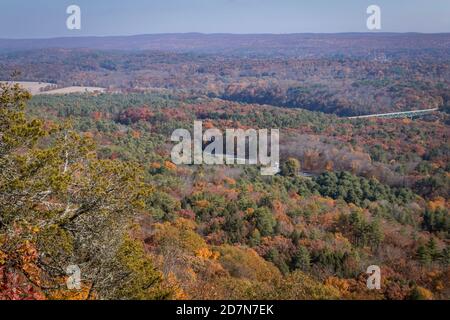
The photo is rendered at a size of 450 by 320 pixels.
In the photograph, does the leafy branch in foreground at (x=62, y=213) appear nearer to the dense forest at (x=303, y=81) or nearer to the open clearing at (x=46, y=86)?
the dense forest at (x=303, y=81)

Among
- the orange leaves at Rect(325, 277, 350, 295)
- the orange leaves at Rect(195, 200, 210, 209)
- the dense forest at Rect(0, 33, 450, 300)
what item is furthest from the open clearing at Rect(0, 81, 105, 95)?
the orange leaves at Rect(325, 277, 350, 295)

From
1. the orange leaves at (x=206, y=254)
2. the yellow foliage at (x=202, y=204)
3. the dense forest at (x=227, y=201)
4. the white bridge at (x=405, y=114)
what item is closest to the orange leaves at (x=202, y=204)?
the yellow foliage at (x=202, y=204)

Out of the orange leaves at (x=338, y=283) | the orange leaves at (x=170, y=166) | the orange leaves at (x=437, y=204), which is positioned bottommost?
the orange leaves at (x=437, y=204)

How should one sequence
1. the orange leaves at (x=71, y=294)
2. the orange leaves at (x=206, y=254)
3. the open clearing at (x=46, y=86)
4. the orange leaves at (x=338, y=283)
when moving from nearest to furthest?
the orange leaves at (x=71, y=294) → the orange leaves at (x=338, y=283) → the orange leaves at (x=206, y=254) → the open clearing at (x=46, y=86)

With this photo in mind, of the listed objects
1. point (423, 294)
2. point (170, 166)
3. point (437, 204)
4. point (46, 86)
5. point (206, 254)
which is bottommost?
point (437, 204)

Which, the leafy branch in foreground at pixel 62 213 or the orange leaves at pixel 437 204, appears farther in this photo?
the orange leaves at pixel 437 204

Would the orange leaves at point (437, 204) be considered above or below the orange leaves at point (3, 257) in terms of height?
below

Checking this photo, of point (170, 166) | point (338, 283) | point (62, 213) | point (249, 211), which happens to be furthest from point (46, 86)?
point (62, 213)

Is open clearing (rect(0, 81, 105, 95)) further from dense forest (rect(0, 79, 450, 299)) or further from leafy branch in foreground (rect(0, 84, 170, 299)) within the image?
leafy branch in foreground (rect(0, 84, 170, 299))

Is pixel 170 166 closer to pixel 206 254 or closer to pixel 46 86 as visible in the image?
pixel 206 254

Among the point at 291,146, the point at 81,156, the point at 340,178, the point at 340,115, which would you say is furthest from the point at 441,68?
the point at 81,156

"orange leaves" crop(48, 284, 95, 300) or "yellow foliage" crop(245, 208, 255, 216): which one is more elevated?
"orange leaves" crop(48, 284, 95, 300)
